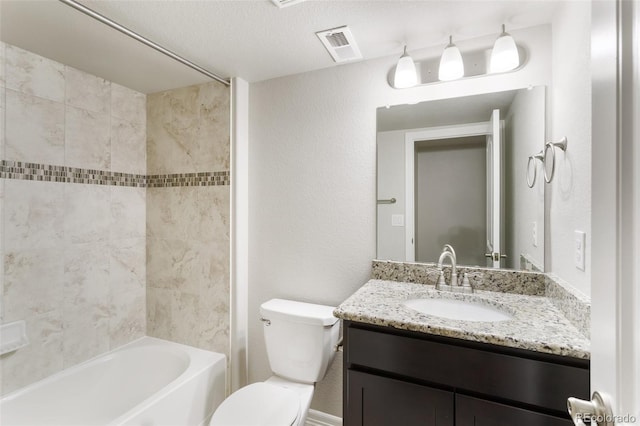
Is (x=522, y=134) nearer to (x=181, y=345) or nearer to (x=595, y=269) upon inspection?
(x=595, y=269)

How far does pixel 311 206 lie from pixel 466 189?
874 mm

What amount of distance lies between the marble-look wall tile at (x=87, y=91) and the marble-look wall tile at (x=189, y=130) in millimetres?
296

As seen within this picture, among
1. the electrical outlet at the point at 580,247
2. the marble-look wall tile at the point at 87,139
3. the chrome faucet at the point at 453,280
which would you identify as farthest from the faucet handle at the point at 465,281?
the marble-look wall tile at the point at 87,139

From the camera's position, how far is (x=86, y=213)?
1.95m

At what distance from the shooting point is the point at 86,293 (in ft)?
6.35

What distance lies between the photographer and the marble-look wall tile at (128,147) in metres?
2.11

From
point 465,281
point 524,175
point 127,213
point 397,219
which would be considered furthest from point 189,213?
point 524,175

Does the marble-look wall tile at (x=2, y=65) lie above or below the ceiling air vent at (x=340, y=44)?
below

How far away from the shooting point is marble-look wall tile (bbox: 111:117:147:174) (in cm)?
211

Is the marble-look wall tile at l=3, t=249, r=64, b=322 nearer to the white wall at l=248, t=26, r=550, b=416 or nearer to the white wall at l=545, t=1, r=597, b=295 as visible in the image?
the white wall at l=248, t=26, r=550, b=416

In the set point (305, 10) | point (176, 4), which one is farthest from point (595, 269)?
point (176, 4)

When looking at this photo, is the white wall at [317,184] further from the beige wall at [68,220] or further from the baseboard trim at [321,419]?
the beige wall at [68,220]

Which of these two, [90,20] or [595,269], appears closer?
[595,269]

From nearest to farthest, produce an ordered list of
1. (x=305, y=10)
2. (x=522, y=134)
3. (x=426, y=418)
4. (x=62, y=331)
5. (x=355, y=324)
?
(x=426, y=418) < (x=355, y=324) < (x=305, y=10) < (x=522, y=134) < (x=62, y=331)
